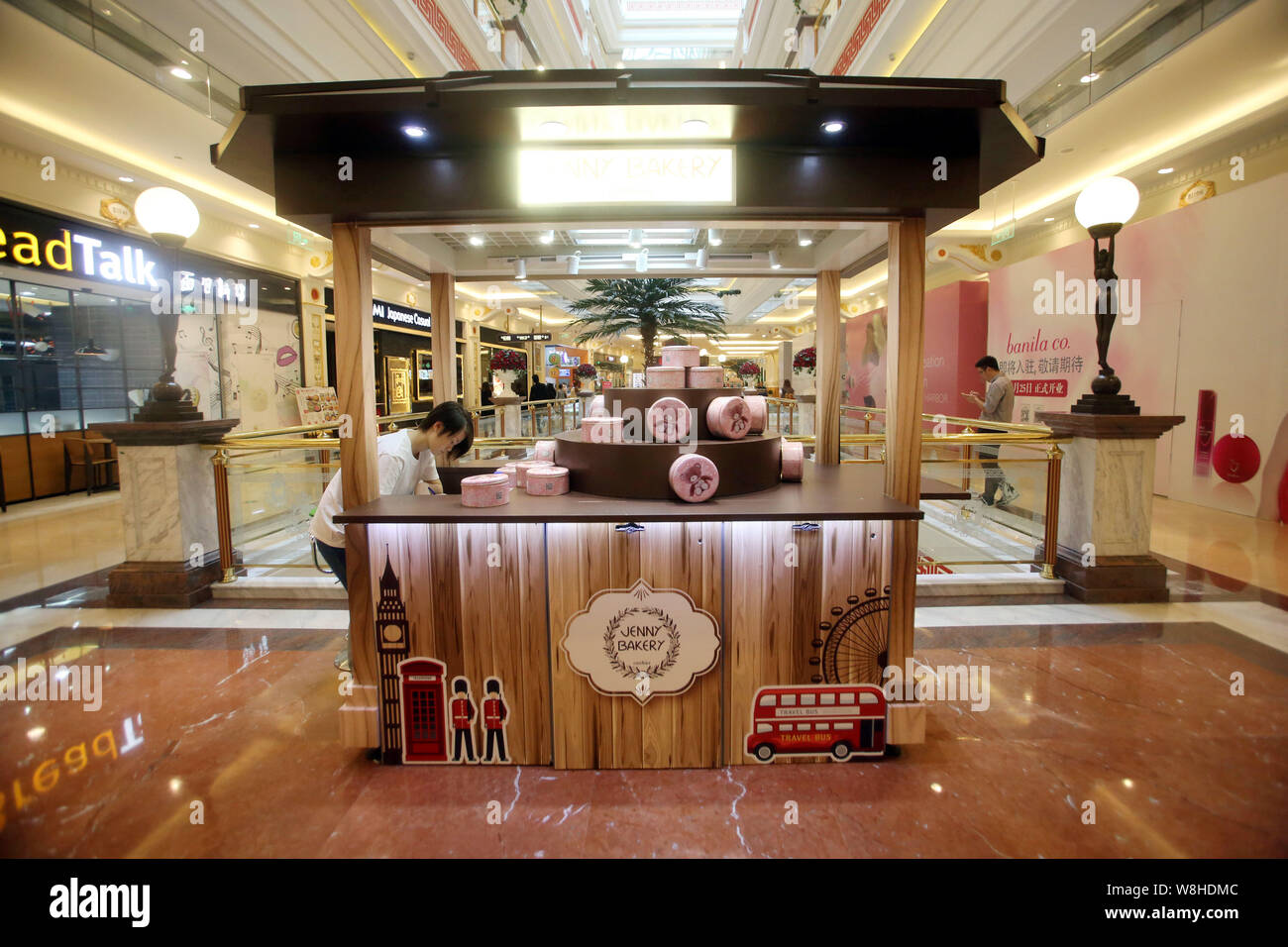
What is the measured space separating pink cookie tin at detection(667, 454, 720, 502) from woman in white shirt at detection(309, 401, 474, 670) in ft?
3.81

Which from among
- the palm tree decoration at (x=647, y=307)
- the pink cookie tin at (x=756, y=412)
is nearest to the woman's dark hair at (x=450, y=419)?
the pink cookie tin at (x=756, y=412)

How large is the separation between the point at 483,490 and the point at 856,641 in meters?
Answer: 1.62

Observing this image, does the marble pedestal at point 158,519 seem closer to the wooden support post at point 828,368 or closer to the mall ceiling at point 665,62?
the mall ceiling at point 665,62

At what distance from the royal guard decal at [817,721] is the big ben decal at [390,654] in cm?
144

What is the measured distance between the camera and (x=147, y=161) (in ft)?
25.0

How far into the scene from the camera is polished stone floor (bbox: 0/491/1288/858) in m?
1.96

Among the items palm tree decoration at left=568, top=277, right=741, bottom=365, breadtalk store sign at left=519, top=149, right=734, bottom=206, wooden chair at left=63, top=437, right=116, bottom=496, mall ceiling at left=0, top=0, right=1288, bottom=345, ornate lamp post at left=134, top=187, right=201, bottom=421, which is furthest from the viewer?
wooden chair at left=63, top=437, right=116, bottom=496

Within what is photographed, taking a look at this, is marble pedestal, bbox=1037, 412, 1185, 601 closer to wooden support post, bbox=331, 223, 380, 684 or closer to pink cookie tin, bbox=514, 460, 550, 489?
pink cookie tin, bbox=514, 460, 550, 489

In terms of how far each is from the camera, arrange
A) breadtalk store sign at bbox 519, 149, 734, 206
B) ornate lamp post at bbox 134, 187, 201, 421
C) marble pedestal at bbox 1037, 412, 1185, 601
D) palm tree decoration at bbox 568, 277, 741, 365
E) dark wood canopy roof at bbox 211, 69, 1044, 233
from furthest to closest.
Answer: palm tree decoration at bbox 568, 277, 741, 365, marble pedestal at bbox 1037, 412, 1185, 601, ornate lamp post at bbox 134, 187, 201, 421, breadtalk store sign at bbox 519, 149, 734, 206, dark wood canopy roof at bbox 211, 69, 1044, 233

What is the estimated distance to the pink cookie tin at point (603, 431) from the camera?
2.53 m

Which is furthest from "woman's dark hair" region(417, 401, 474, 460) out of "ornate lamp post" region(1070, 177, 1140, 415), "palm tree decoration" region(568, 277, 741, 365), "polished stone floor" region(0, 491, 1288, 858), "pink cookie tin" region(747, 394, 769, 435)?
"ornate lamp post" region(1070, 177, 1140, 415)
